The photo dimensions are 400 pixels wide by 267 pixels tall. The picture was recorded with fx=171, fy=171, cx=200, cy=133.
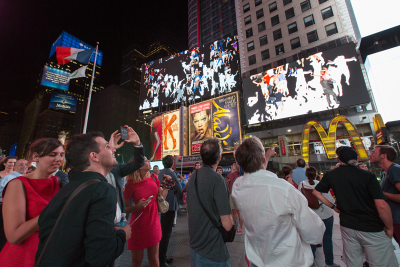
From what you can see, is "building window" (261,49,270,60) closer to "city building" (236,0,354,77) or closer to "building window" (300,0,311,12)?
"city building" (236,0,354,77)

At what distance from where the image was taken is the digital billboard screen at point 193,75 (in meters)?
24.1

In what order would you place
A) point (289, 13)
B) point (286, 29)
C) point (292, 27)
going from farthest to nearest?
point (289, 13), point (286, 29), point (292, 27)

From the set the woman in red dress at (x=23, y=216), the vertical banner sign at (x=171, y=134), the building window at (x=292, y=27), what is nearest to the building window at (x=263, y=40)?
the building window at (x=292, y=27)

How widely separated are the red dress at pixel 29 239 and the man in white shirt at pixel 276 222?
206cm

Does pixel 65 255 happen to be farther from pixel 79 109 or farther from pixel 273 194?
pixel 79 109

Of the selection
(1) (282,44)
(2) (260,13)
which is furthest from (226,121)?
(2) (260,13)

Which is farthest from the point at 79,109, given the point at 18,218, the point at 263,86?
the point at 18,218

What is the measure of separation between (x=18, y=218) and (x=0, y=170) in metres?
4.14

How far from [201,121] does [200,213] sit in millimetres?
22649

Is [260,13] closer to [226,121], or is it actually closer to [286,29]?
[286,29]

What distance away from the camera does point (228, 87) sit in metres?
23.5

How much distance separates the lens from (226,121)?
2236 cm

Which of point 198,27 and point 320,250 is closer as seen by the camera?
point 320,250

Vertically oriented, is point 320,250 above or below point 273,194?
below
